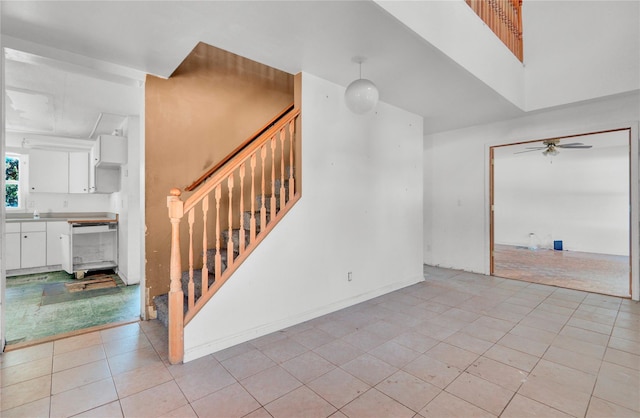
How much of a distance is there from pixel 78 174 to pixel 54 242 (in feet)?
4.23

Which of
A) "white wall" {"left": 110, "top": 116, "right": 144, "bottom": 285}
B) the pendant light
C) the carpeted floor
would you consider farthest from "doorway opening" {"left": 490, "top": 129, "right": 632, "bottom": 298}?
"white wall" {"left": 110, "top": 116, "right": 144, "bottom": 285}

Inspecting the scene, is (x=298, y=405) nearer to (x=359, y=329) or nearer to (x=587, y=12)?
(x=359, y=329)

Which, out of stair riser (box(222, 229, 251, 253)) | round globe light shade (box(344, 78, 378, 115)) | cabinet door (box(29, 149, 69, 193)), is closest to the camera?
round globe light shade (box(344, 78, 378, 115))

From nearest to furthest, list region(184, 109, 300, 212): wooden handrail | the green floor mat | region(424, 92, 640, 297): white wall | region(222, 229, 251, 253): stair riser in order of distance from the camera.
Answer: region(184, 109, 300, 212): wooden handrail
region(222, 229, 251, 253): stair riser
the green floor mat
region(424, 92, 640, 297): white wall

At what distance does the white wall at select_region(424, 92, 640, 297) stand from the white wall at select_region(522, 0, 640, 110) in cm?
40

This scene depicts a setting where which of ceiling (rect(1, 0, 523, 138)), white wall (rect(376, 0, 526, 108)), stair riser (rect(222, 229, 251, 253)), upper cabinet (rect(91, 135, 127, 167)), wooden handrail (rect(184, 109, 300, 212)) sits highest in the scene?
white wall (rect(376, 0, 526, 108))

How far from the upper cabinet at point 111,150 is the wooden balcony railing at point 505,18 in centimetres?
512

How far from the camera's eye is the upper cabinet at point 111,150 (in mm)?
4488

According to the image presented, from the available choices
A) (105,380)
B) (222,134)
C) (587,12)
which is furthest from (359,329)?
(587,12)

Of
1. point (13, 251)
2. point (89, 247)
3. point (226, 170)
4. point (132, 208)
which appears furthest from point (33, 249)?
point (226, 170)

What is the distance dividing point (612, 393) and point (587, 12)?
440cm

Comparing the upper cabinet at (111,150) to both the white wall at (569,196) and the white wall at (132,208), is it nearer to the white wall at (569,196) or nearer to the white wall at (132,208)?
the white wall at (132,208)

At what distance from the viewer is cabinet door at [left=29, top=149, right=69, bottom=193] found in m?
5.21

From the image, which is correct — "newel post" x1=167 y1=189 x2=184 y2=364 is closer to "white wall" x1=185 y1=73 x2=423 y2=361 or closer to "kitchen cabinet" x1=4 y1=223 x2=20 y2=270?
"white wall" x1=185 y1=73 x2=423 y2=361
